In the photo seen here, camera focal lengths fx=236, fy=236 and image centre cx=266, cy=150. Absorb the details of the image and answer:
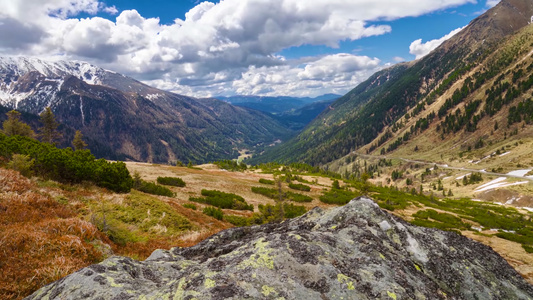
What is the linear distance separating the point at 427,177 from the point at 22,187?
734ft

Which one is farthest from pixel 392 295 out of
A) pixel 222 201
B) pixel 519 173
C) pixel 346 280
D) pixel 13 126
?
pixel 519 173

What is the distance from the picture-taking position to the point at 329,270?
4.73 metres

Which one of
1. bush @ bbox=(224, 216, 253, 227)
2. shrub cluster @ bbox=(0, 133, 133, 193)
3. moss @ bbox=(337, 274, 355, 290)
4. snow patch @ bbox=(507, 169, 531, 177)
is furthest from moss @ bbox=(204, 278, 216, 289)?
snow patch @ bbox=(507, 169, 531, 177)

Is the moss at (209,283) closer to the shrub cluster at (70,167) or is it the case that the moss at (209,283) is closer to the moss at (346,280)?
the moss at (346,280)

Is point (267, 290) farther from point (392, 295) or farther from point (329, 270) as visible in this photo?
point (392, 295)

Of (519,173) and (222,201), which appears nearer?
(222,201)

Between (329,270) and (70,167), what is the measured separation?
27.9 metres

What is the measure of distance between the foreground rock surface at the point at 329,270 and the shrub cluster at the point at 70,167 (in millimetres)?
22320

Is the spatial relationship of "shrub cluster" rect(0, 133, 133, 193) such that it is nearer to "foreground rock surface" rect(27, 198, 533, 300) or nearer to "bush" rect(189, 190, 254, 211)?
"bush" rect(189, 190, 254, 211)

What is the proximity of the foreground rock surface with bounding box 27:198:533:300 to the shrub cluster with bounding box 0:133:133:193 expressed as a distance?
22320 millimetres

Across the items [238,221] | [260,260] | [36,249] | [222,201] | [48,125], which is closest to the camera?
[260,260]

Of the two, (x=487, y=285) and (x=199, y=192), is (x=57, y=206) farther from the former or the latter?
(x=199, y=192)

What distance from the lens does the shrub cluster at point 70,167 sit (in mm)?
22984

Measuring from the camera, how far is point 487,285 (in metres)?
6.39
